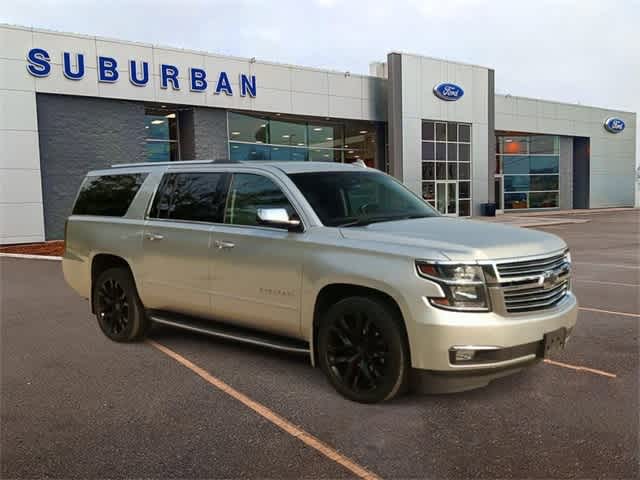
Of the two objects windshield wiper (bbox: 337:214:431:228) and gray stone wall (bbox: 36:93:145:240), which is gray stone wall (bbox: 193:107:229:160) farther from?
windshield wiper (bbox: 337:214:431:228)

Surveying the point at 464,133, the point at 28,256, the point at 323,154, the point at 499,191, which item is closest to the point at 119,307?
the point at 28,256

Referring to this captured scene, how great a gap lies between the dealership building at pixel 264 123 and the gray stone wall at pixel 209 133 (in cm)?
6

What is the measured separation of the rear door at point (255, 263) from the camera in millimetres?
4719

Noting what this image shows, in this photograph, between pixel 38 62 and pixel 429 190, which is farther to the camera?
pixel 429 190

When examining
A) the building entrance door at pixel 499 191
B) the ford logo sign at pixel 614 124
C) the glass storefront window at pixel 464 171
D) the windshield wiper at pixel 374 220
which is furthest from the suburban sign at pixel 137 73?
the ford logo sign at pixel 614 124

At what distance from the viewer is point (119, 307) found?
6379 mm

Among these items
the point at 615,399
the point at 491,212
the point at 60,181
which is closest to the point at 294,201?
the point at 615,399

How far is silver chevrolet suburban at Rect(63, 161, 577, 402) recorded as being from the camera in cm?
388

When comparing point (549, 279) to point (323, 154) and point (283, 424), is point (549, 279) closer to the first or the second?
point (283, 424)

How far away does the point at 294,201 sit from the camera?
4895 mm

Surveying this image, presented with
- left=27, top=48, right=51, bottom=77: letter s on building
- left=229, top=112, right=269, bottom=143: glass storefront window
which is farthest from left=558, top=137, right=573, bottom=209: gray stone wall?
left=27, top=48, right=51, bottom=77: letter s on building

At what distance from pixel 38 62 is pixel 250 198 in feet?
63.4

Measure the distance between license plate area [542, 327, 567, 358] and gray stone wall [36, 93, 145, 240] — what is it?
2122 cm

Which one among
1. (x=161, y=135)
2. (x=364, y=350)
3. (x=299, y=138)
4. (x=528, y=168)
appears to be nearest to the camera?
(x=364, y=350)
